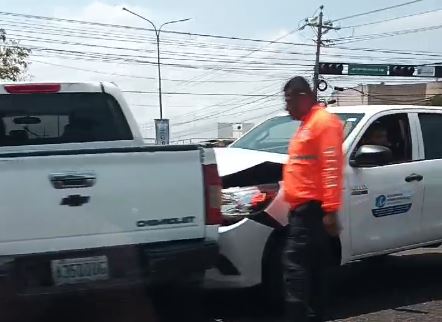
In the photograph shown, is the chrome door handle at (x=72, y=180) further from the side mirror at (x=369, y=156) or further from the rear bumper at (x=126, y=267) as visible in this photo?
the side mirror at (x=369, y=156)

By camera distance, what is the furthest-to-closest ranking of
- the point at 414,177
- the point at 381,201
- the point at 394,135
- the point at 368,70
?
1. the point at 368,70
2. the point at 394,135
3. the point at 414,177
4. the point at 381,201

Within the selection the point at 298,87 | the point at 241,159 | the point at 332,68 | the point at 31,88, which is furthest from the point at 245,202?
the point at 332,68

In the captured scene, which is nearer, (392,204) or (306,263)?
(306,263)

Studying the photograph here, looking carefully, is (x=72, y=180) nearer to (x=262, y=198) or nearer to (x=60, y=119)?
(x=60, y=119)

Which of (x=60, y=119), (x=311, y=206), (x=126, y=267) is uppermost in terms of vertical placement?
(x=60, y=119)

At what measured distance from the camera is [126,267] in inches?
176

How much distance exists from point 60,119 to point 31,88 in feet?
1.21

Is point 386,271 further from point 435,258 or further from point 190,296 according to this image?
point 190,296

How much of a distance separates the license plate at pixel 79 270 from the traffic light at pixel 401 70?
48725 millimetres

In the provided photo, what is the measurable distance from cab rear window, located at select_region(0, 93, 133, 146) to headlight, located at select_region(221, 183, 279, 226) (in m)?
1.02

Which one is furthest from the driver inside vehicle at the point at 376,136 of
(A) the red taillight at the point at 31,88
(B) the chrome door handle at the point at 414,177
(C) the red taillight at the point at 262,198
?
(A) the red taillight at the point at 31,88

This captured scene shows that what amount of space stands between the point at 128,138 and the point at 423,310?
2.91m

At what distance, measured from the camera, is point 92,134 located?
222 inches

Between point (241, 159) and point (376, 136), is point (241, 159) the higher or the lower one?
the lower one
